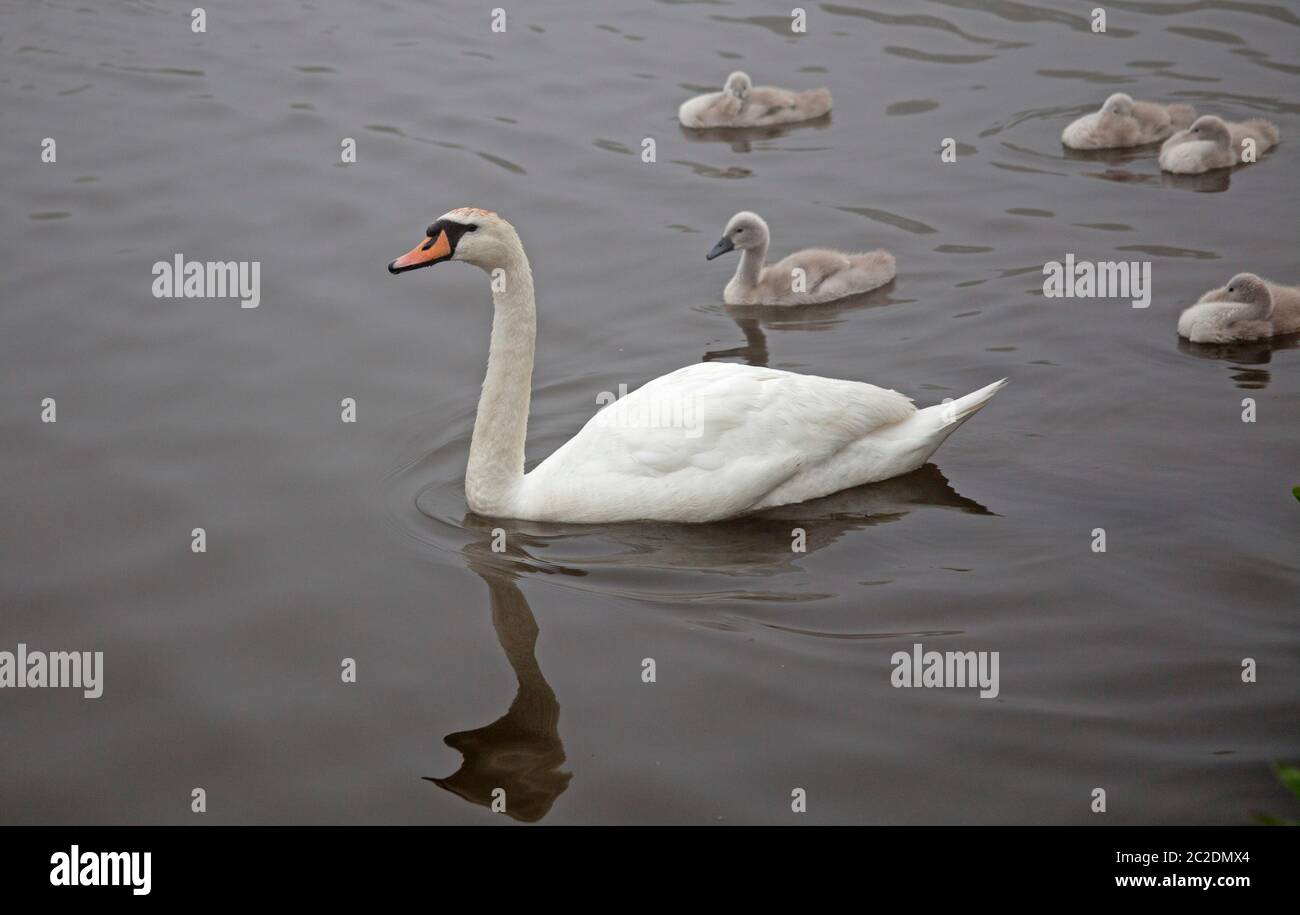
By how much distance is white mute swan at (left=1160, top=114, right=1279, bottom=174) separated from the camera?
13016 millimetres

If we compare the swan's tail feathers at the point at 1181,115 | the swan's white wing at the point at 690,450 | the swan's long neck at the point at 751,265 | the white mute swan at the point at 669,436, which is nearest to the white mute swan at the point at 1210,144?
the swan's tail feathers at the point at 1181,115

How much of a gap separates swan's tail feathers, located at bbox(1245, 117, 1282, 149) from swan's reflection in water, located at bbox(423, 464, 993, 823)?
22.1ft

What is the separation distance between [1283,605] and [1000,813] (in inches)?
88.9

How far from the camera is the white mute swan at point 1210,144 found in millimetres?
13016

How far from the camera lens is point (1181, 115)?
14.2 meters

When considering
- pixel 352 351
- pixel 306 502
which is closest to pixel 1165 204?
pixel 352 351

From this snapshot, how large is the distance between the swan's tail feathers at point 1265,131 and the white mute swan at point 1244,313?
3.81 meters

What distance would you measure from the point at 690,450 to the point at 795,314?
3875 millimetres

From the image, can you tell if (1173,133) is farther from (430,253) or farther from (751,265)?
(430,253)

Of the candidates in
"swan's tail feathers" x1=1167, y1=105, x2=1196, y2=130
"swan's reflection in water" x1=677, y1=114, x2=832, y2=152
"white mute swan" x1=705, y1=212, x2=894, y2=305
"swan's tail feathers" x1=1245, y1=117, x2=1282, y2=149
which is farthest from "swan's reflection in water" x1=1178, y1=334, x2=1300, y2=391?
"swan's reflection in water" x1=677, y1=114, x2=832, y2=152

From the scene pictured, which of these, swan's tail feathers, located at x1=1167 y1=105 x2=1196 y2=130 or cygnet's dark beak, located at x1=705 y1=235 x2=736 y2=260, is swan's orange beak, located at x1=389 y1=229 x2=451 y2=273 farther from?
swan's tail feathers, located at x1=1167 y1=105 x2=1196 y2=130

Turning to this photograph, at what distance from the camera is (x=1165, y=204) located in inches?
500

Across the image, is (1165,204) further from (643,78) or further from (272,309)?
(272,309)

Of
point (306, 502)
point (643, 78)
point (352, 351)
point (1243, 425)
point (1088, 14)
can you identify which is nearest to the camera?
point (306, 502)
